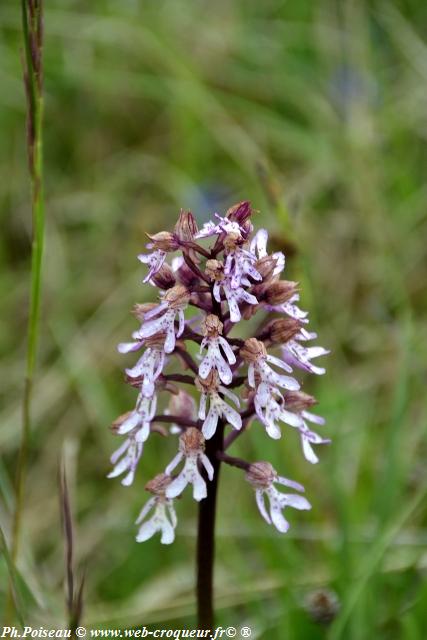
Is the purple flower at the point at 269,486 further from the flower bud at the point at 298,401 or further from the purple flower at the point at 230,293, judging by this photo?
the purple flower at the point at 230,293

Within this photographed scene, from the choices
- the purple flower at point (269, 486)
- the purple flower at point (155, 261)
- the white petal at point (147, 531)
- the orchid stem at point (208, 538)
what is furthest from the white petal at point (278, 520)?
the purple flower at point (155, 261)

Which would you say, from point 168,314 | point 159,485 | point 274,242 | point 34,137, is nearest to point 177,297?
point 168,314

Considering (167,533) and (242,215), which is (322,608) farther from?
(242,215)

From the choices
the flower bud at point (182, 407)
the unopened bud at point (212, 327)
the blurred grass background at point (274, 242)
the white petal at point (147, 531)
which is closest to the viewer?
the unopened bud at point (212, 327)

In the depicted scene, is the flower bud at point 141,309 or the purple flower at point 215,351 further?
the flower bud at point 141,309

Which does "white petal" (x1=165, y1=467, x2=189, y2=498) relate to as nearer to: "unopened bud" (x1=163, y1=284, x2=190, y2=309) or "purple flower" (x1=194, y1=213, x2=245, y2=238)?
"unopened bud" (x1=163, y1=284, x2=190, y2=309)

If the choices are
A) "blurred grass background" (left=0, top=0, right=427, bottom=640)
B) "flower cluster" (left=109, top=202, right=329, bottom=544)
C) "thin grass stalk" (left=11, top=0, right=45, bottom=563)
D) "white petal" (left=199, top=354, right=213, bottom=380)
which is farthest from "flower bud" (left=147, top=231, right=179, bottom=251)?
"blurred grass background" (left=0, top=0, right=427, bottom=640)
